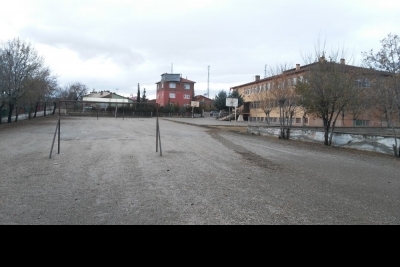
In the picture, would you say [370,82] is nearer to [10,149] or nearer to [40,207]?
[40,207]

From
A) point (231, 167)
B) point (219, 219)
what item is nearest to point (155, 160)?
point (231, 167)

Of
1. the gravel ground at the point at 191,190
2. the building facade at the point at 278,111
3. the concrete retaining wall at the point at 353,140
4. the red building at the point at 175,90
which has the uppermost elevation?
the red building at the point at 175,90

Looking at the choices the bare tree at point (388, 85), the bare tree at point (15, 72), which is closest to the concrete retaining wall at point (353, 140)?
the bare tree at point (388, 85)

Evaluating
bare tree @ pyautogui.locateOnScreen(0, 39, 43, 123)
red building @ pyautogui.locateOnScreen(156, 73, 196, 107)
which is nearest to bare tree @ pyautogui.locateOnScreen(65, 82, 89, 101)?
red building @ pyautogui.locateOnScreen(156, 73, 196, 107)

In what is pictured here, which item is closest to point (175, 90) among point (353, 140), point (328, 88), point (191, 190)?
point (328, 88)

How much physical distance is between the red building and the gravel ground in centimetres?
Answer: 6620

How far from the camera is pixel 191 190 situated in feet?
19.2

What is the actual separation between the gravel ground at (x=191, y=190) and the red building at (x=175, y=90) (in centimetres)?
6620

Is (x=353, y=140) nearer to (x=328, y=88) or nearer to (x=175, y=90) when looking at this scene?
(x=328, y=88)

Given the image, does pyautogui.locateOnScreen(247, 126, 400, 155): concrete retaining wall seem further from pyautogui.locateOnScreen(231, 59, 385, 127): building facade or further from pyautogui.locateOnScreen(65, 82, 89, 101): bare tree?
pyautogui.locateOnScreen(65, 82, 89, 101): bare tree

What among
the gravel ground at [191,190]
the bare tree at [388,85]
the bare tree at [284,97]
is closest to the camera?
the gravel ground at [191,190]

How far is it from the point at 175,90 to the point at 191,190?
72.8 meters

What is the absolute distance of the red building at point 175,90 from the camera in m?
76.0

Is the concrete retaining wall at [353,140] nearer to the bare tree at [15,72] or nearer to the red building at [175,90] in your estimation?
the bare tree at [15,72]
